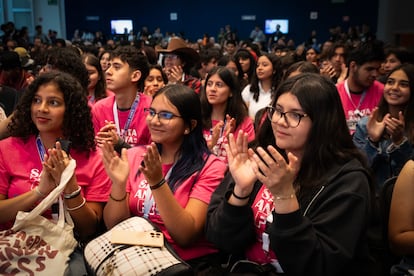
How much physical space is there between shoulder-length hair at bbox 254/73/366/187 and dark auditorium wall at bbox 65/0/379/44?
828 inches

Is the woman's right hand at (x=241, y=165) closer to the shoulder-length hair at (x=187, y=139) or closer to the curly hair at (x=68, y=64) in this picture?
the shoulder-length hair at (x=187, y=139)

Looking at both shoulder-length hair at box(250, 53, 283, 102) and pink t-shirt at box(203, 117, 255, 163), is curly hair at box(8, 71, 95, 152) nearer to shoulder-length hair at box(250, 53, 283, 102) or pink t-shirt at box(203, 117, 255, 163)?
pink t-shirt at box(203, 117, 255, 163)

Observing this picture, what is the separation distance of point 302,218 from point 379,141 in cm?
174

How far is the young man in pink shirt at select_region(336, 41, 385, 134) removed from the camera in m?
4.27

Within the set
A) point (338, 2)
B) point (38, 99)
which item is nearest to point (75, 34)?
point (338, 2)

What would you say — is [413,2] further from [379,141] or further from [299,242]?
[299,242]

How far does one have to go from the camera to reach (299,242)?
1669 mm

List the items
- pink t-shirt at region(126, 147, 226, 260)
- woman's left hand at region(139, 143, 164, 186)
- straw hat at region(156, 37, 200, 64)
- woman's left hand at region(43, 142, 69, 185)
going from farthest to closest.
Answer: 1. straw hat at region(156, 37, 200, 64)
2. pink t-shirt at region(126, 147, 226, 260)
3. woman's left hand at region(43, 142, 69, 185)
4. woman's left hand at region(139, 143, 164, 186)

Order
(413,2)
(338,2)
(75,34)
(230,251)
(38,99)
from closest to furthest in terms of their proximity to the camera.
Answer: (230,251)
(38,99)
(413,2)
(338,2)
(75,34)

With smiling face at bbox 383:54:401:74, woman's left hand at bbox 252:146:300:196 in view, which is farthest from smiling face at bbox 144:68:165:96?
woman's left hand at bbox 252:146:300:196

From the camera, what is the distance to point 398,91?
10.8 ft

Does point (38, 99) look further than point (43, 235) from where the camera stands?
Yes

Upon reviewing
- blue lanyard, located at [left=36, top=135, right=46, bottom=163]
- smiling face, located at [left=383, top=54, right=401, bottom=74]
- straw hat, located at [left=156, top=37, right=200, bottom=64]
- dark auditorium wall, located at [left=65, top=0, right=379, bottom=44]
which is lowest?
blue lanyard, located at [left=36, top=135, right=46, bottom=163]

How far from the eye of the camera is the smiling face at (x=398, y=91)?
3283 mm
